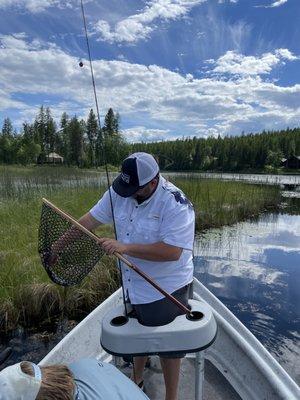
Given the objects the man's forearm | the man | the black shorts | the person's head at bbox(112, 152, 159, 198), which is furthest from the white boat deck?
the person's head at bbox(112, 152, 159, 198)

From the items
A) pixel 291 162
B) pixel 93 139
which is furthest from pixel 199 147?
pixel 93 139

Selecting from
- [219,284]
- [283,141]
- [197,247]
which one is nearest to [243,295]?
[219,284]

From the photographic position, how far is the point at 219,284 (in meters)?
7.39

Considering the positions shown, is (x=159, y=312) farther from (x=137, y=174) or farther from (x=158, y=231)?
(x=137, y=174)

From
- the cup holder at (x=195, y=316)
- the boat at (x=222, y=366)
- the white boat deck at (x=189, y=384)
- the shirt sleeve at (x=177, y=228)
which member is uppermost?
the shirt sleeve at (x=177, y=228)

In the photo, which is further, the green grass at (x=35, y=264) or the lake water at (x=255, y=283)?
the green grass at (x=35, y=264)

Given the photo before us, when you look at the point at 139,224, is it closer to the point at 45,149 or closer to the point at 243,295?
the point at 243,295

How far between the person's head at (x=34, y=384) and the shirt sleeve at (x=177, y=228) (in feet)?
3.55

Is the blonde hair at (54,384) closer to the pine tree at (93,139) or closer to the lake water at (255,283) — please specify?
the pine tree at (93,139)

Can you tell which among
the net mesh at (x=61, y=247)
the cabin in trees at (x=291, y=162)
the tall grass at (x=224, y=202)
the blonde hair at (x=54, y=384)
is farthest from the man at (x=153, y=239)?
the cabin in trees at (x=291, y=162)

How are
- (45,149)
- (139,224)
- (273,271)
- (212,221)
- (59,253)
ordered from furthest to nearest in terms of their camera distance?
(45,149) → (212,221) → (273,271) → (59,253) → (139,224)

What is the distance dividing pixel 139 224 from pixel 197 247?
24.5 ft

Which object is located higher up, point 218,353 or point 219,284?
point 218,353

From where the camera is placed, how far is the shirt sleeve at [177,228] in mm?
2336
